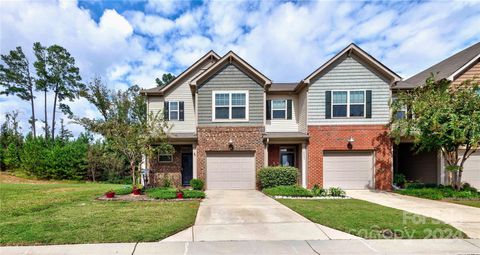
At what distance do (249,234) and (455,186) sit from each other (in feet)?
40.0

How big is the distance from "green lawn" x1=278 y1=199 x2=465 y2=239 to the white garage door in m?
9.70

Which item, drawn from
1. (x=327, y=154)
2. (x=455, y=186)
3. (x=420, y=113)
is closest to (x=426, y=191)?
(x=455, y=186)

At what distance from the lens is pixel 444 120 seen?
11.4 m

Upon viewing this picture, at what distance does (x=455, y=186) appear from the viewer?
12250 millimetres

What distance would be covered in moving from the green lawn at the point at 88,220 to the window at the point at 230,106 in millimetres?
5803

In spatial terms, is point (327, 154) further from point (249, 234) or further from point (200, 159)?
point (249, 234)

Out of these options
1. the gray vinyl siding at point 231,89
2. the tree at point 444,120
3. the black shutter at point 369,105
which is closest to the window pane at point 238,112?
the gray vinyl siding at point 231,89

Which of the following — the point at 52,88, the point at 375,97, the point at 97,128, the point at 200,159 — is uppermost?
the point at 52,88

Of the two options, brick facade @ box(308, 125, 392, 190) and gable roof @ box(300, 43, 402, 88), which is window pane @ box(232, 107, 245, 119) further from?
brick facade @ box(308, 125, 392, 190)

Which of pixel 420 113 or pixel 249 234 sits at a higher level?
pixel 420 113

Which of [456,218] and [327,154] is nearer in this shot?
[456,218]

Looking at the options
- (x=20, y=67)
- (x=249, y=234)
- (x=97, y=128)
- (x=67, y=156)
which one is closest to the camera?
(x=249, y=234)

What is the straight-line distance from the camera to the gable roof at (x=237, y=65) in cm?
1403

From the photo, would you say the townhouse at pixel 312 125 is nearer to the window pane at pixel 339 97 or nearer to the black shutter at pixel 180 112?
the window pane at pixel 339 97
